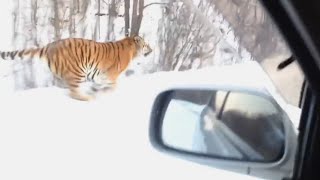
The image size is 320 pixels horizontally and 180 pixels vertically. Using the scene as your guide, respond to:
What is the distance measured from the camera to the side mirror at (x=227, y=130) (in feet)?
2.31

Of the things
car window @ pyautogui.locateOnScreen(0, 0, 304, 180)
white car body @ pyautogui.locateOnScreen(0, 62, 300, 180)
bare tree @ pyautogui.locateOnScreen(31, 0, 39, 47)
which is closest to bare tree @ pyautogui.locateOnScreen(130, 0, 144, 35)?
car window @ pyautogui.locateOnScreen(0, 0, 304, 180)

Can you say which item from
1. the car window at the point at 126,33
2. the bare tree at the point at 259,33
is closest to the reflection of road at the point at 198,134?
the bare tree at the point at 259,33

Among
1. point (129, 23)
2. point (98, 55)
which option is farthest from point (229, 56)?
point (98, 55)

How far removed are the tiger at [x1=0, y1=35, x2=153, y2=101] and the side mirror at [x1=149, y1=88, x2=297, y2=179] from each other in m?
0.75

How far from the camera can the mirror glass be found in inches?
28.4

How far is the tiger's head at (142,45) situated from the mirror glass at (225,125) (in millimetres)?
729

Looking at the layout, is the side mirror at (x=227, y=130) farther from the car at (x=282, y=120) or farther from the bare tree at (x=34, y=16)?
the bare tree at (x=34, y=16)

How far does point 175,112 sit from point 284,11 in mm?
383

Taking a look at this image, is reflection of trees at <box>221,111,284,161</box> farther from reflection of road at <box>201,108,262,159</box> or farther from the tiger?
the tiger

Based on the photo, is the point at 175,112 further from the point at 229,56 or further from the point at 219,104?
the point at 229,56

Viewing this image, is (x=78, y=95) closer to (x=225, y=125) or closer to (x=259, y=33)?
(x=225, y=125)

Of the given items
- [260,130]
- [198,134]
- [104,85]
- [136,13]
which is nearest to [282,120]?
[260,130]

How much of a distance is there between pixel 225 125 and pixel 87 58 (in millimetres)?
970

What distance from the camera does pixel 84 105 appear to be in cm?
164
